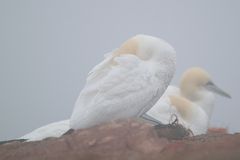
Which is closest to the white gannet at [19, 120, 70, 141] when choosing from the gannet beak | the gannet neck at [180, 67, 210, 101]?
the gannet neck at [180, 67, 210, 101]

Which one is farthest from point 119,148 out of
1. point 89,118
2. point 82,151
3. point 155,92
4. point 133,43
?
point 133,43

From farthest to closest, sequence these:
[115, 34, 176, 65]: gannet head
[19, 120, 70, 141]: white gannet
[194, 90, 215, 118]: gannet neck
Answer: [194, 90, 215, 118]: gannet neck → [19, 120, 70, 141]: white gannet → [115, 34, 176, 65]: gannet head

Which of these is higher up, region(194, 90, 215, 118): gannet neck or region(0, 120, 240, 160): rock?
region(0, 120, 240, 160): rock

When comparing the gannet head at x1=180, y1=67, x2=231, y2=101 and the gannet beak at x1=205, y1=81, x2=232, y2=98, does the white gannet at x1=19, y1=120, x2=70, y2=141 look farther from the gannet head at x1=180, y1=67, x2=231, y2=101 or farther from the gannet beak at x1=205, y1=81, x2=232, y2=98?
the gannet beak at x1=205, y1=81, x2=232, y2=98

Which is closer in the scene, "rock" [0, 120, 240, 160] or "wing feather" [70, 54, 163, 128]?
"rock" [0, 120, 240, 160]

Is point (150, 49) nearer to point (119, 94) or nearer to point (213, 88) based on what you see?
point (119, 94)

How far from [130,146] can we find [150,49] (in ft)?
1.92

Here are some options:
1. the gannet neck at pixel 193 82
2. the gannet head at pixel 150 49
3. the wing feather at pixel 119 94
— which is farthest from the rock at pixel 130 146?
the gannet neck at pixel 193 82

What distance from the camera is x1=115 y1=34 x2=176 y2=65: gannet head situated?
1.26m

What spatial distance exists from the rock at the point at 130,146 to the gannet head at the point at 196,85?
1393 mm

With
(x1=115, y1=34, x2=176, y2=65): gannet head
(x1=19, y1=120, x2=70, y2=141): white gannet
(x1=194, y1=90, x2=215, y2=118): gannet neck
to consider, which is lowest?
A: (x1=194, y1=90, x2=215, y2=118): gannet neck

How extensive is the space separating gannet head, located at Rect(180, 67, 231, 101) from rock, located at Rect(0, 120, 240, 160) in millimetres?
1393

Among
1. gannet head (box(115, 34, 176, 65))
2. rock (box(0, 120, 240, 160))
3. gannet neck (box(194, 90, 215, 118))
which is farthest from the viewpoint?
gannet neck (box(194, 90, 215, 118))

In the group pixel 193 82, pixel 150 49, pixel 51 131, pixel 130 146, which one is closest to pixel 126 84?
pixel 150 49
